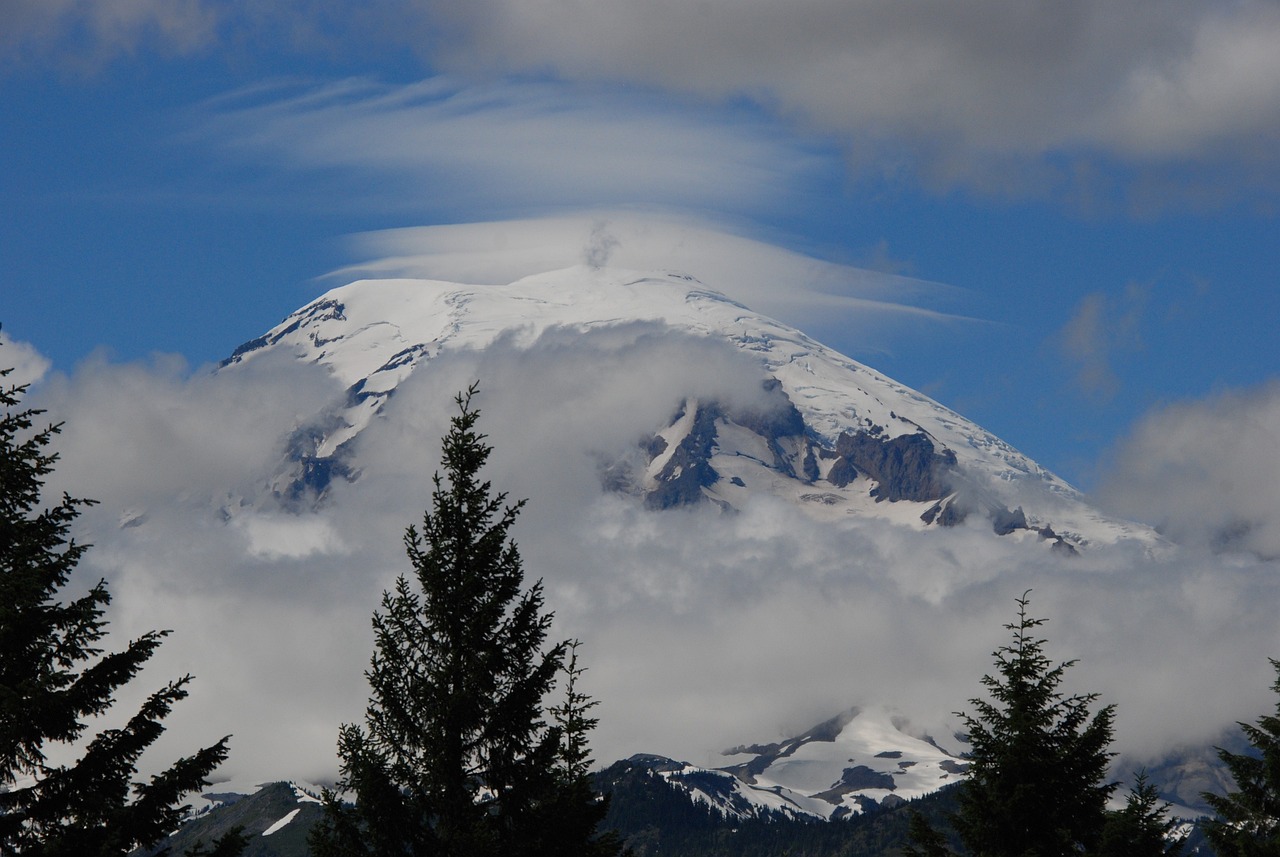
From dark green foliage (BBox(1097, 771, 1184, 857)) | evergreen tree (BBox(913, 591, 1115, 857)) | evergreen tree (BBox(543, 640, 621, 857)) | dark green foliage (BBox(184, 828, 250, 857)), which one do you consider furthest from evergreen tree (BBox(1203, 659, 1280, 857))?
dark green foliage (BBox(184, 828, 250, 857))

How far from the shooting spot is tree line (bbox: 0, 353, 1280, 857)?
3103 cm

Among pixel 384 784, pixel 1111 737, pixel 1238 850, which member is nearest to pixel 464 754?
pixel 384 784

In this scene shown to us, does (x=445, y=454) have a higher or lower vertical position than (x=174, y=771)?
higher

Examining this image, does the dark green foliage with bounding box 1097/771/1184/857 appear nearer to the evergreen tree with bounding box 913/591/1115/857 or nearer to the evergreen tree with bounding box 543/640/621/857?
the evergreen tree with bounding box 913/591/1115/857

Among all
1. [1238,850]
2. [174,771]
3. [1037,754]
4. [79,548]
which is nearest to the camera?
[174,771]

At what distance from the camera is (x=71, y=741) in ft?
105

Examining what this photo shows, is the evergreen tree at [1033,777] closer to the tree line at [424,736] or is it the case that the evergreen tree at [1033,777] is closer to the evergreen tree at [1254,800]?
the tree line at [424,736]

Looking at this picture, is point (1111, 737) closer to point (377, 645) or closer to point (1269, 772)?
point (1269, 772)

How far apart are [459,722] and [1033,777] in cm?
1687

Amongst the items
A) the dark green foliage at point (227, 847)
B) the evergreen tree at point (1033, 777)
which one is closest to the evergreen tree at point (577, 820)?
the dark green foliage at point (227, 847)

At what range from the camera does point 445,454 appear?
38562 millimetres

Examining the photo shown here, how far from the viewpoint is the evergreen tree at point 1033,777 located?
42.5 metres

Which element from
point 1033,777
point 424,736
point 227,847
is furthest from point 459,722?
point 1033,777

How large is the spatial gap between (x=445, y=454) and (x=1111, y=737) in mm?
19830
